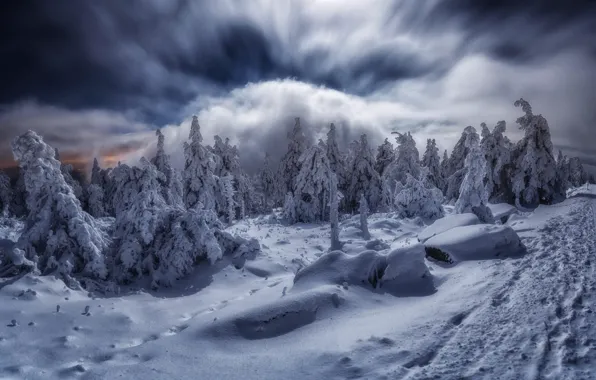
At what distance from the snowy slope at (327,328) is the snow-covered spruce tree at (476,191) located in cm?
945

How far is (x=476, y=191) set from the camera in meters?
21.8

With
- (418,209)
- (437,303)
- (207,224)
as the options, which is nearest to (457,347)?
(437,303)

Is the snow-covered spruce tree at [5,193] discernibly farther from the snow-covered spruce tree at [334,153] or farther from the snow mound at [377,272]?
the snow mound at [377,272]

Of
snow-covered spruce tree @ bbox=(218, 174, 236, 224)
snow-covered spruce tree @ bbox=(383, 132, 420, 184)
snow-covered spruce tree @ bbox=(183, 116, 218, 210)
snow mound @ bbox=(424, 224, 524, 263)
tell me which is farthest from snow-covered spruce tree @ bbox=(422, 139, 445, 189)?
snow mound @ bbox=(424, 224, 524, 263)

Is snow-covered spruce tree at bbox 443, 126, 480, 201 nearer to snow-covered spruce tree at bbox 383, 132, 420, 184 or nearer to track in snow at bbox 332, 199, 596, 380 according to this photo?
snow-covered spruce tree at bbox 383, 132, 420, 184

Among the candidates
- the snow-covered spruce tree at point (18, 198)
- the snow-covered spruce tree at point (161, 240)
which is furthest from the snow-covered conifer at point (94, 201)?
the snow-covered spruce tree at point (161, 240)

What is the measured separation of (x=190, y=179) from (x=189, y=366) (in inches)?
1021

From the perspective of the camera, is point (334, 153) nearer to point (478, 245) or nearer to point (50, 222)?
point (478, 245)

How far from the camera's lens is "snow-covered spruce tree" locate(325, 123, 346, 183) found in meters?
37.8

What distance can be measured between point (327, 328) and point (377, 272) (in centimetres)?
341

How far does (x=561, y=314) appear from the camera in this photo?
694 cm

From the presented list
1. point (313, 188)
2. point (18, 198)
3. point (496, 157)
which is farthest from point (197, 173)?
point (18, 198)

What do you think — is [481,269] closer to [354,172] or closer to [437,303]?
[437,303]

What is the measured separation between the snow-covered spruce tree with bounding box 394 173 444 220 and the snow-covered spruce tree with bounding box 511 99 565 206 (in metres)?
8.56
